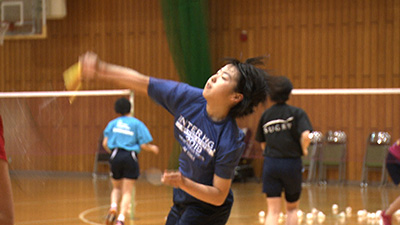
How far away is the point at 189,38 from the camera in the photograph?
39.3ft

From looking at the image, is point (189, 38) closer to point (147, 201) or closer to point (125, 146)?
point (147, 201)

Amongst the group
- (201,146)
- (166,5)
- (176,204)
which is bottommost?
(176,204)

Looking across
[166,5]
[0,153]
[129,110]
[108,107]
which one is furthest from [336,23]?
[0,153]

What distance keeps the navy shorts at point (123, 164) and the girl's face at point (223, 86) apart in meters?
4.32

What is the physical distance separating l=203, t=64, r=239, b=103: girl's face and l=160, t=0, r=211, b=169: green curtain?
330 inches

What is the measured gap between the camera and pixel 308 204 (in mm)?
9445

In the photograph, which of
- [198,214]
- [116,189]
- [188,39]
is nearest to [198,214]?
[198,214]

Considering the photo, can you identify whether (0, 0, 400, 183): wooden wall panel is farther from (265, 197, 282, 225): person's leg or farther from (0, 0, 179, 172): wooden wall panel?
(265, 197, 282, 225): person's leg

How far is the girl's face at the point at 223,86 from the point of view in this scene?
3.12 m

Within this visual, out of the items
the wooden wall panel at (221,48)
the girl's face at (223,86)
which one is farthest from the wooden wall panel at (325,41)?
the girl's face at (223,86)

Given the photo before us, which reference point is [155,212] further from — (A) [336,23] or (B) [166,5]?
(A) [336,23]

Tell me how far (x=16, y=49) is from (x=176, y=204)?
1296 centimetres

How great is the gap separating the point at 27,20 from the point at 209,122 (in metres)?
11.2

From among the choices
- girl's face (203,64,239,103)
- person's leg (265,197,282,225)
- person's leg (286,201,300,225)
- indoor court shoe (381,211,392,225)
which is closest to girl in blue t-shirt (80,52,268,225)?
girl's face (203,64,239,103)
